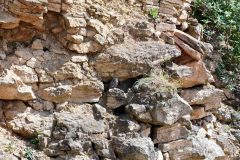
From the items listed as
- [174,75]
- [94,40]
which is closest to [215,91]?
[174,75]

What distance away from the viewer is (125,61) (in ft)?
18.9

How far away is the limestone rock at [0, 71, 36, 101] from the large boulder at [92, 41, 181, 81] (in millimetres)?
916

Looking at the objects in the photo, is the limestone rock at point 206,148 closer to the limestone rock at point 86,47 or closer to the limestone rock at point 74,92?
the limestone rock at point 74,92

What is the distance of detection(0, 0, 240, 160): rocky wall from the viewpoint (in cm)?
522

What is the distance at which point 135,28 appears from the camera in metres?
6.17

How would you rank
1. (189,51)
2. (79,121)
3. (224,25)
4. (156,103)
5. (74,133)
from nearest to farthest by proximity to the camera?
(74,133) < (79,121) < (156,103) < (189,51) < (224,25)

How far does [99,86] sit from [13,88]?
102cm

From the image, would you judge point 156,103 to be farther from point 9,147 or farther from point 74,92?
point 9,147

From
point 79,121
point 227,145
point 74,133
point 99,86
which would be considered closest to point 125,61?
point 99,86

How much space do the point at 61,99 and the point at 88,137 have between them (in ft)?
1.97

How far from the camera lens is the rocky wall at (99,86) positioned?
5.22m

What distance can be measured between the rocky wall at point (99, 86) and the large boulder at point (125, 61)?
12 mm

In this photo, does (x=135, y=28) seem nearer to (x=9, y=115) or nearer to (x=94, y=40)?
(x=94, y=40)

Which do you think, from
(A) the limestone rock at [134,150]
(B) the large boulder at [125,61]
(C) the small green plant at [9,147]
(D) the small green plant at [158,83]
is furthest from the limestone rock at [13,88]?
(D) the small green plant at [158,83]
